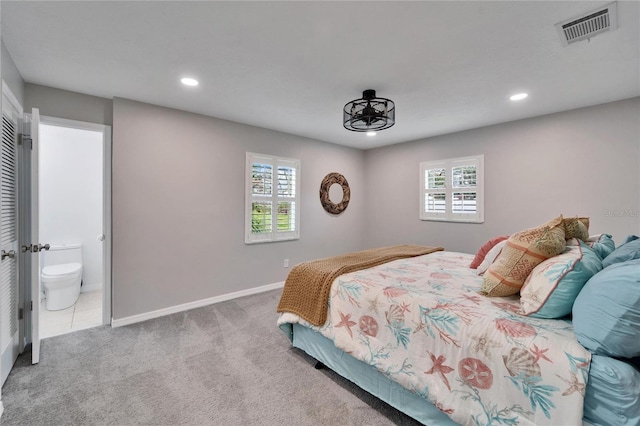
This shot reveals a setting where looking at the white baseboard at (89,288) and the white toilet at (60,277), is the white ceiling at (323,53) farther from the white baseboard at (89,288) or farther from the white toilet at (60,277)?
the white baseboard at (89,288)

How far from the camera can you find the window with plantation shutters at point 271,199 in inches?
157

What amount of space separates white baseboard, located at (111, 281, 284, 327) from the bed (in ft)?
6.21

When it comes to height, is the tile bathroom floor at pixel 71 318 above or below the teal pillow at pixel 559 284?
below

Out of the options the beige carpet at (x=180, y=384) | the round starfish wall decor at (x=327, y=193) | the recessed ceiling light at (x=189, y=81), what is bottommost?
the beige carpet at (x=180, y=384)

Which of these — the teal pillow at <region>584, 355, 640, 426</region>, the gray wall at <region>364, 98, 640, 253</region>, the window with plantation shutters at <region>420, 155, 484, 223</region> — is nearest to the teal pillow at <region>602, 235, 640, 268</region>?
the teal pillow at <region>584, 355, 640, 426</region>

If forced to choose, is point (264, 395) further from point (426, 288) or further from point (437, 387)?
point (426, 288)

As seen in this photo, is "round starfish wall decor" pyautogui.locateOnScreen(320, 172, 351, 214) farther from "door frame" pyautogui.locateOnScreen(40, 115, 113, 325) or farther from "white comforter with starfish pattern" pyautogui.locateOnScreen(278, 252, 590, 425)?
"door frame" pyautogui.locateOnScreen(40, 115, 113, 325)

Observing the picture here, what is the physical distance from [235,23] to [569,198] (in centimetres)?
400

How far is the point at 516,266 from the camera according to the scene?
1.61 meters

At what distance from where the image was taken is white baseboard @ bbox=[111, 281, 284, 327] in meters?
2.99

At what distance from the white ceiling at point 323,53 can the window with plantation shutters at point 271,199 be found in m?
1.05

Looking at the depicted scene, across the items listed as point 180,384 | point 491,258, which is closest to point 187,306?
point 180,384

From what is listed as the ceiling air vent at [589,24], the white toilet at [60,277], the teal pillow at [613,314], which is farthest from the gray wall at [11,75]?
the ceiling air vent at [589,24]

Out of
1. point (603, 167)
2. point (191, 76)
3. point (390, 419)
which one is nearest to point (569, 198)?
point (603, 167)
